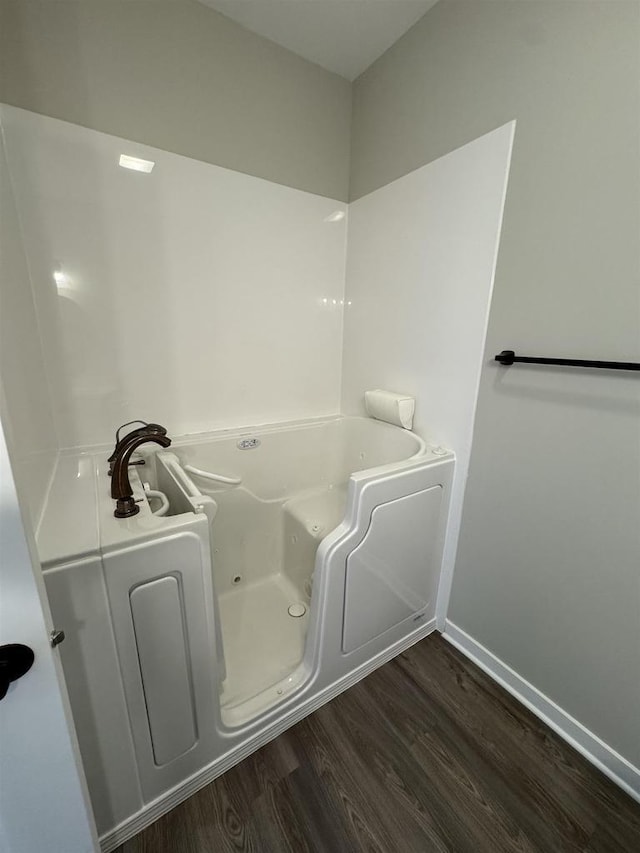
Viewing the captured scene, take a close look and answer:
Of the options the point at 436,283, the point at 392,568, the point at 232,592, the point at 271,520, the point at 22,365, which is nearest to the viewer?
the point at 22,365

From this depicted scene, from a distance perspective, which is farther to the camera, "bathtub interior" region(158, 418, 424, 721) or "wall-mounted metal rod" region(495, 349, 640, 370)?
"bathtub interior" region(158, 418, 424, 721)

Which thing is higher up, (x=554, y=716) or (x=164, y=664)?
(x=164, y=664)

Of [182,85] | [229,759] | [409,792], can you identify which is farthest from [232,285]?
[409,792]

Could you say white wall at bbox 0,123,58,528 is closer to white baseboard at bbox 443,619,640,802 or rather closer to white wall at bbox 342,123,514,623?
white wall at bbox 342,123,514,623

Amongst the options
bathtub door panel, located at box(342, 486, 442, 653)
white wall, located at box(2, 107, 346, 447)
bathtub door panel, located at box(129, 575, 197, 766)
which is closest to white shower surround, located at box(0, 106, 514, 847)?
white wall, located at box(2, 107, 346, 447)

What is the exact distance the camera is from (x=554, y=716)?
3.88ft

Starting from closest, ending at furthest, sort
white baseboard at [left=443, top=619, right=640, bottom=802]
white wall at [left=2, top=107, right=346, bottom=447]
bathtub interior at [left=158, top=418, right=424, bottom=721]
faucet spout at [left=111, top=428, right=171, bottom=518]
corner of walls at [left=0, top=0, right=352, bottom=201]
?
faucet spout at [left=111, top=428, right=171, bottom=518], white baseboard at [left=443, top=619, right=640, bottom=802], corner of walls at [left=0, top=0, right=352, bottom=201], white wall at [left=2, top=107, right=346, bottom=447], bathtub interior at [left=158, top=418, right=424, bottom=721]

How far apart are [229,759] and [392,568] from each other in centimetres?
79

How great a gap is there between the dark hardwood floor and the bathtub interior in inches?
11.0

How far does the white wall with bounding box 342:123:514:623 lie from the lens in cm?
124

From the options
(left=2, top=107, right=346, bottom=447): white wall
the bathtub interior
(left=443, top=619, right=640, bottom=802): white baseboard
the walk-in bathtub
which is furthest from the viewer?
the bathtub interior

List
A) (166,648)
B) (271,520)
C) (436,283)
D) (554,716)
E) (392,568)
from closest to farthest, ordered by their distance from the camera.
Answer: (166,648), (554,716), (392,568), (436,283), (271,520)

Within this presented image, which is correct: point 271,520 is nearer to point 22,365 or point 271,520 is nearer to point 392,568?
point 392,568

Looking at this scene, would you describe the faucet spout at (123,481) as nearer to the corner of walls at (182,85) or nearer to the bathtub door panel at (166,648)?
the bathtub door panel at (166,648)
